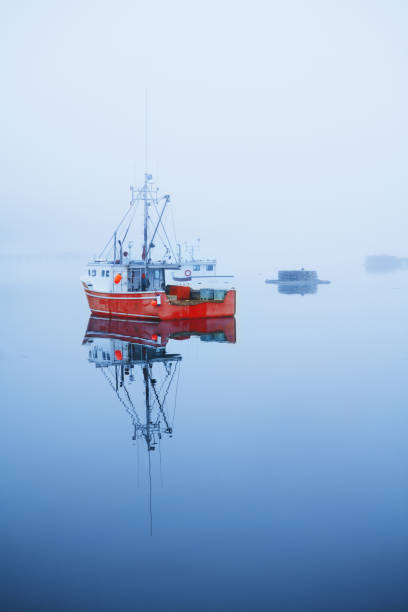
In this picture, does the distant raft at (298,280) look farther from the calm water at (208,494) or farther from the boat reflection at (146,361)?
the calm water at (208,494)

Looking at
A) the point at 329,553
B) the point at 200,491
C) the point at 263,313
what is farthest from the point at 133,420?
the point at 263,313

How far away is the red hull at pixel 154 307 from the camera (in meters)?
28.4

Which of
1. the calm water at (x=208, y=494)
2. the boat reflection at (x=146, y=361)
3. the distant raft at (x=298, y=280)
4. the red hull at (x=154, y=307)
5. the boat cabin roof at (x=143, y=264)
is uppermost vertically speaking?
the distant raft at (x=298, y=280)

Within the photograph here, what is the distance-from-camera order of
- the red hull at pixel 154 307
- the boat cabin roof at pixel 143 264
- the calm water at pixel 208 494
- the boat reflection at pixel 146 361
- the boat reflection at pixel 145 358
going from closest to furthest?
1. the calm water at pixel 208 494
2. the boat reflection at pixel 146 361
3. the boat reflection at pixel 145 358
4. the red hull at pixel 154 307
5. the boat cabin roof at pixel 143 264

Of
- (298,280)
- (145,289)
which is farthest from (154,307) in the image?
(298,280)

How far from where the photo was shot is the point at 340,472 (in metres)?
8.69

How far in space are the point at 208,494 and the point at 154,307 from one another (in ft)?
69.1

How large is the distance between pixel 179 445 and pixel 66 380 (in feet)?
24.9

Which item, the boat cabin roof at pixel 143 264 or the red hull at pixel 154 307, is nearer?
the red hull at pixel 154 307

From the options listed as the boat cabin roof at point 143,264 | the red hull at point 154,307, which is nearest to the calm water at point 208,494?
the red hull at point 154,307

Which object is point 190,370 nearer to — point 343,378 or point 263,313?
point 343,378

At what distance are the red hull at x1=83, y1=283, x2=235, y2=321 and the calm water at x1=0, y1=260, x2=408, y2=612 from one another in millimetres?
11367

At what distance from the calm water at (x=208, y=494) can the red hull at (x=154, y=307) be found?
37.3 ft

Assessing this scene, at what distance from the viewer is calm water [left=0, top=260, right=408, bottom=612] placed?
550 cm
